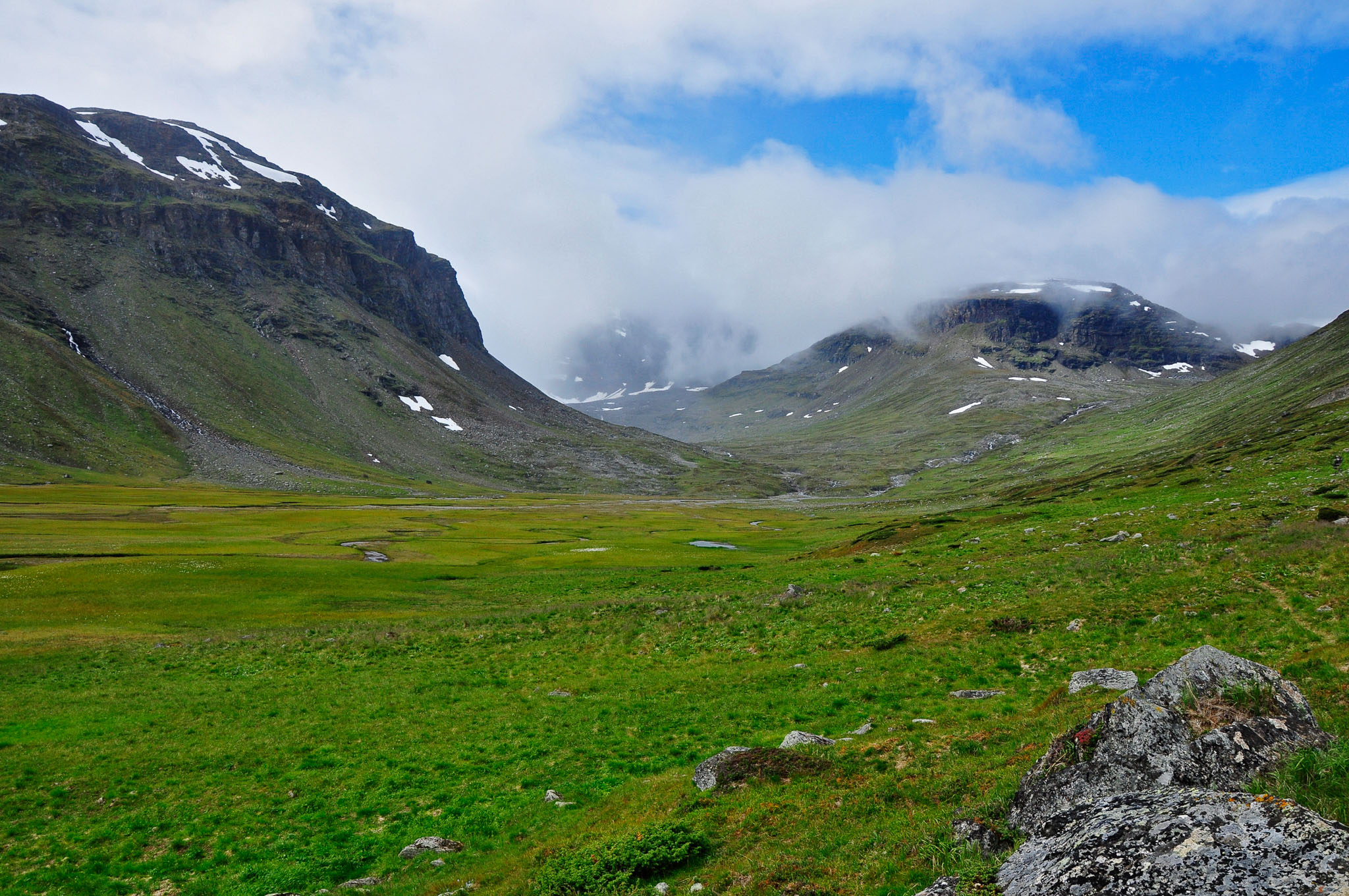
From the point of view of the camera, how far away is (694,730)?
2300 centimetres

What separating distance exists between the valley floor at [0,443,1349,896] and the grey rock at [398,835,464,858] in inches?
11.2

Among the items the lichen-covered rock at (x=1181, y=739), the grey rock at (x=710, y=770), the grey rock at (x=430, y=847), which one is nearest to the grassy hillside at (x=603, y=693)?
the grey rock at (x=430, y=847)

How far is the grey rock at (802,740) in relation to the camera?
18.4m

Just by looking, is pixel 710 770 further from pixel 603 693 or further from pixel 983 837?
pixel 603 693

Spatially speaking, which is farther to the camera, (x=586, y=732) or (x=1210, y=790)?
(x=586, y=732)

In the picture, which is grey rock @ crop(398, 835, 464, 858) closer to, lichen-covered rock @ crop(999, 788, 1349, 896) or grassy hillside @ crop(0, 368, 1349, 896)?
grassy hillside @ crop(0, 368, 1349, 896)

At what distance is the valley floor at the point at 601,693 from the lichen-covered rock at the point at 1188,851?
187cm

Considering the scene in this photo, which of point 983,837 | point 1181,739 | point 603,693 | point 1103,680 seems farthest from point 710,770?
point 603,693

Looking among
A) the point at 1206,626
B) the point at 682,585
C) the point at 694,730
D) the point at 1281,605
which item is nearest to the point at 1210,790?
the point at 694,730

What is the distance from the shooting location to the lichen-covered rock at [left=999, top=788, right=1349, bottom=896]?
614 centimetres

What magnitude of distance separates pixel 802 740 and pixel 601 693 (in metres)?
12.2

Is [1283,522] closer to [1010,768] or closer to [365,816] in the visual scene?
[1010,768]

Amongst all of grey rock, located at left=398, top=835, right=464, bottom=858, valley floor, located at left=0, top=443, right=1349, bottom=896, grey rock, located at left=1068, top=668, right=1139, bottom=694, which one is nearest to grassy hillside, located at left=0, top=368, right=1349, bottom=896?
valley floor, located at left=0, top=443, right=1349, bottom=896

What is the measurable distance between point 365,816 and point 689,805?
1037cm
